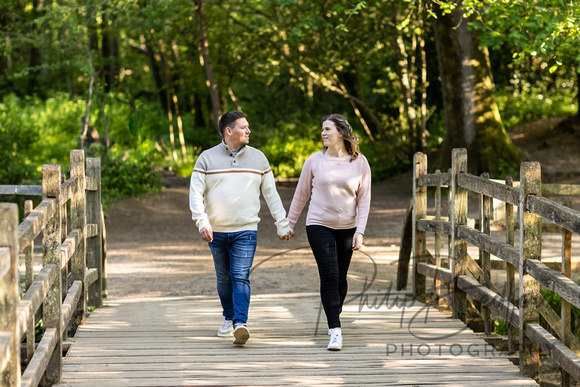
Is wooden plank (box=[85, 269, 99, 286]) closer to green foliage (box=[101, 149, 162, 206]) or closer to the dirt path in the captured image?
the dirt path

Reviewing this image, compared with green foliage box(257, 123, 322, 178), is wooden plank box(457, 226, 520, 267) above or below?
below

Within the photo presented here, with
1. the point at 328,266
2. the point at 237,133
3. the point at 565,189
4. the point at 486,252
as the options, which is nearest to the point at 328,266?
the point at 328,266

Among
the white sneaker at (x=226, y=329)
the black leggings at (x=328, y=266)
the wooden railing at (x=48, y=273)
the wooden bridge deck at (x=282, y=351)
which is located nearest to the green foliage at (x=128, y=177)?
the wooden railing at (x=48, y=273)

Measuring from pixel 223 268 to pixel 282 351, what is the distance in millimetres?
780

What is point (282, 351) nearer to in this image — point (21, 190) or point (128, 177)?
point (21, 190)

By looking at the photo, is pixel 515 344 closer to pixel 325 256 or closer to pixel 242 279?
pixel 325 256

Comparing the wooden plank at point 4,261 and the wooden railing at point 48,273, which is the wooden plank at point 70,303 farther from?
the wooden plank at point 4,261

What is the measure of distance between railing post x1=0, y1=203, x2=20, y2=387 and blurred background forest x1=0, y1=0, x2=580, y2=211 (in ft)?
35.9

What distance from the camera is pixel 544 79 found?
23.0 m

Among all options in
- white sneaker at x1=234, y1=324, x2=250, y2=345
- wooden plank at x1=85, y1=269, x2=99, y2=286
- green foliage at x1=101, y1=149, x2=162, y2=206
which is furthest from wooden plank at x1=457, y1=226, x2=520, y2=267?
green foliage at x1=101, y1=149, x2=162, y2=206

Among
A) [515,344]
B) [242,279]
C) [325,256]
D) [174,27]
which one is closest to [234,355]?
[242,279]

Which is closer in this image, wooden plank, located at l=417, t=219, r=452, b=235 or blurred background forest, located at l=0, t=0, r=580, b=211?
wooden plank, located at l=417, t=219, r=452, b=235

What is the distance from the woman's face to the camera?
5176 mm

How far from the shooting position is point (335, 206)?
16.9ft
